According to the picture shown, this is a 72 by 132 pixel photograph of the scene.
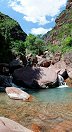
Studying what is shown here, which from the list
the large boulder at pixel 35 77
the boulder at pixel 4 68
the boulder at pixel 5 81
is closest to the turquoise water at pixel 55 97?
the large boulder at pixel 35 77

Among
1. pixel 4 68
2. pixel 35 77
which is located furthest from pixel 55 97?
pixel 4 68

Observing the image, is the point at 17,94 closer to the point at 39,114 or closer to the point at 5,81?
the point at 39,114

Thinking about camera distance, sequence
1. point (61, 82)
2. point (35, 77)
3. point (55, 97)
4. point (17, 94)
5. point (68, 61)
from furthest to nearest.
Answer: point (68, 61)
point (61, 82)
point (35, 77)
point (55, 97)
point (17, 94)

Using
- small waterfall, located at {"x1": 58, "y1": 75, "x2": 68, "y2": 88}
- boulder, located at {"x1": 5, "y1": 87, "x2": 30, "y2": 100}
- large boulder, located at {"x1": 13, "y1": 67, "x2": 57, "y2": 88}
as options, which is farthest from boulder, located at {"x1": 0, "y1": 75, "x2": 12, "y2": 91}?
boulder, located at {"x1": 5, "y1": 87, "x2": 30, "y2": 100}

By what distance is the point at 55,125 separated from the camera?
17.4 meters

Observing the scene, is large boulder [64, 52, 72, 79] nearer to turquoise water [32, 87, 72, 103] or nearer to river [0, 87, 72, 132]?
turquoise water [32, 87, 72, 103]

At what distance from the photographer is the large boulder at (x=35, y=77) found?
4112 centimetres

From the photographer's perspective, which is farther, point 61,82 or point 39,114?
point 61,82

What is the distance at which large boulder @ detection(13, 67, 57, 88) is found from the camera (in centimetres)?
4112

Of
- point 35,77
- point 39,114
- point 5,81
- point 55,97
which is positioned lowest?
point 55,97

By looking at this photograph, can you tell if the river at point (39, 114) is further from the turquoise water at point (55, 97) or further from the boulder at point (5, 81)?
the boulder at point (5, 81)

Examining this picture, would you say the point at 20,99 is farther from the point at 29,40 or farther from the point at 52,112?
the point at 29,40

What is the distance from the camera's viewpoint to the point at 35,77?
42.1 metres

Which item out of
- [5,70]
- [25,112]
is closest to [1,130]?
[25,112]
